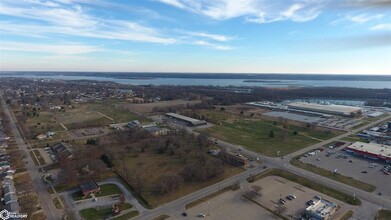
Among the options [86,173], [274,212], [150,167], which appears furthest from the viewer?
[150,167]

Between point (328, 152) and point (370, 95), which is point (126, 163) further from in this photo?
point (370, 95)

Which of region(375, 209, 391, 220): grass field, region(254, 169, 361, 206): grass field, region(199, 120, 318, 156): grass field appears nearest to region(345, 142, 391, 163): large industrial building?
region(199, 120, 318, 156): grass field

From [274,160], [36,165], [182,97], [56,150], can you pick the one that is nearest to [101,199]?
[36,165]

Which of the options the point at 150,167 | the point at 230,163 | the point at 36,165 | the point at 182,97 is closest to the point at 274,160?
the point at 230,163

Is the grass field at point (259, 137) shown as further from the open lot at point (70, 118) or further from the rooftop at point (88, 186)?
the rooftop at point (88, 186)

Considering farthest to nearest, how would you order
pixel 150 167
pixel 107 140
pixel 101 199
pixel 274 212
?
1. pixel 107 140
2. pixel 150 167
3. pixel 101 199
4. pixel 274 212

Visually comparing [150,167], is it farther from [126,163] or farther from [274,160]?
[274,160]

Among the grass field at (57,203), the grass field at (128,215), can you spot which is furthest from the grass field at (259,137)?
the grass field at (57,203)

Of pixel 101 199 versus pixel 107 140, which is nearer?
pixel 101 199
